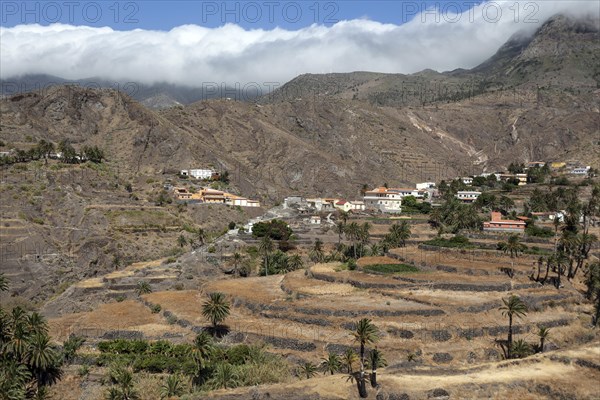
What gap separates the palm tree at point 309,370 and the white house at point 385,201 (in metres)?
76.8

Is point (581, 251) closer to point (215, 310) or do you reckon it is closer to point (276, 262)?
point (276, 262)

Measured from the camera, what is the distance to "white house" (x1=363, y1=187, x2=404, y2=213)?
121 meters

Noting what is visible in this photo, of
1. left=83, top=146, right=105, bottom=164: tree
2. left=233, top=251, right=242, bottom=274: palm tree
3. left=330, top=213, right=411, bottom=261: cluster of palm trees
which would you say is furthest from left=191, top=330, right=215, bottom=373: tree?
left=83, top=146, right=105, bottom=164: tree

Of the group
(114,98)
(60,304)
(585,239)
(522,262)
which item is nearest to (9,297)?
(60,304)

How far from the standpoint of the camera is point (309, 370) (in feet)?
142

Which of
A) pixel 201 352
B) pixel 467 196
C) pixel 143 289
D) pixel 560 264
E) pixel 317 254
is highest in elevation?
pixel 467 196

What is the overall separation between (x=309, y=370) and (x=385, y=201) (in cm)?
8202

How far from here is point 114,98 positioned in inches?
6471

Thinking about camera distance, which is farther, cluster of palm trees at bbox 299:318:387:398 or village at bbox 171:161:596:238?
village at bbox 171:161:596:238

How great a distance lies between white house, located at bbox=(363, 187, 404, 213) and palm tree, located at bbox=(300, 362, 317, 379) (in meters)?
76.8

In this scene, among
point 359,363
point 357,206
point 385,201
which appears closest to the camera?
point 359,363

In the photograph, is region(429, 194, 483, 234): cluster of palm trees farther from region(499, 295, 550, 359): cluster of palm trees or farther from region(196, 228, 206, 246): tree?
region(499, 295, 550, 359): cluster of palm trees

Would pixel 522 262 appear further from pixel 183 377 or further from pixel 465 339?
pixel 183 377

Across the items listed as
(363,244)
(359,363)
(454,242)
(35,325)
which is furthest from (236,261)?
(359,363)
